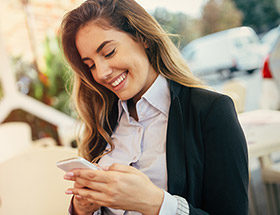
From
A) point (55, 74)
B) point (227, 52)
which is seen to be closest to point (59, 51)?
point (55, 74)

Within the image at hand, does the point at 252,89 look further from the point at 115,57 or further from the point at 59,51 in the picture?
the point at 115,57

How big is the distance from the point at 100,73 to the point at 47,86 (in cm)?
413

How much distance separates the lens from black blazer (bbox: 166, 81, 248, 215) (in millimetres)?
898

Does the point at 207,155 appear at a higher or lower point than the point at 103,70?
lower

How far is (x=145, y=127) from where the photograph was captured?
114cm

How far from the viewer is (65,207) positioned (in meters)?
1.21

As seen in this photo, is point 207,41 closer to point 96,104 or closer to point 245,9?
point 245,9

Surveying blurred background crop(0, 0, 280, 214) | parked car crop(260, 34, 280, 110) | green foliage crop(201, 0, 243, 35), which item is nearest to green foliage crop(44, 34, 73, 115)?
blurred background crop(0, 0, 280, 214)

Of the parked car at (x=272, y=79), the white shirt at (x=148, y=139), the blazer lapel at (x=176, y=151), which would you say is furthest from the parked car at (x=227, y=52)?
the blazer lapel at (x=176, y=151)

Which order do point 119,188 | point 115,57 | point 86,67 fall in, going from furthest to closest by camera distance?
point 86,67 → point 115,57 → point 119,188

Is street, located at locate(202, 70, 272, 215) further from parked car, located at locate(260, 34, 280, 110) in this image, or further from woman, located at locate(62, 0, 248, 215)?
woman, located at locate(62, 0, 248, 215)

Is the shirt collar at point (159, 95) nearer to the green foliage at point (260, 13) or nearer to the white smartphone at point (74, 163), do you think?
the white smartphone at point (74, 163)

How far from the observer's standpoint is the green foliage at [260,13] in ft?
13.6

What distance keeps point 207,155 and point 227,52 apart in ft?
13.4
